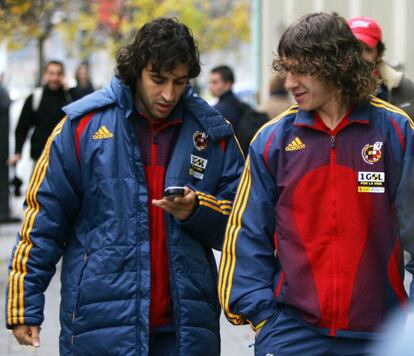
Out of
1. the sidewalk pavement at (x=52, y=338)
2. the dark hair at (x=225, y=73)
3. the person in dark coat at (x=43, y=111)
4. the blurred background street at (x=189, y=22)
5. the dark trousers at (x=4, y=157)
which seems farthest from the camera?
the dark trousers at (x=4, y=157)

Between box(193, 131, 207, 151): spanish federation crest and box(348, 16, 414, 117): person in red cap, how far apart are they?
1.27 metres

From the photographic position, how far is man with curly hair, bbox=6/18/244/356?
436cm

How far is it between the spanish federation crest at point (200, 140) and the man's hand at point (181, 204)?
0.24m

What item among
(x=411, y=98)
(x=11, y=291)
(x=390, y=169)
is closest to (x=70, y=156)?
(x=11, y=291)

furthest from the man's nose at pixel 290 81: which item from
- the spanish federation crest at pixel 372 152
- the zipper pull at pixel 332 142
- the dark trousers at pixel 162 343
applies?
the dark trousers at pixel 162 343

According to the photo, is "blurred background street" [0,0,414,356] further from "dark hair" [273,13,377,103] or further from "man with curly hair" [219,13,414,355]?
"dark hair" [273,13,377,103]

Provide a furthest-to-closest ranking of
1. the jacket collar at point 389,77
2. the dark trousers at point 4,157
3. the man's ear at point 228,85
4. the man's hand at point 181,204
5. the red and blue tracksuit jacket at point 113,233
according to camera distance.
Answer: the dark trousers at point 4,157
the man's ear at point 228,85
the jacket collar at point 389,77
the red and blue tracksuit jacket at point 113,233
the man's hand at point 181,204

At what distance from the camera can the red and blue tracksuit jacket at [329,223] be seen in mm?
3824

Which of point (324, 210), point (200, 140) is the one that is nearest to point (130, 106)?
point (200, 140)

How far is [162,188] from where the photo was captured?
446 cm

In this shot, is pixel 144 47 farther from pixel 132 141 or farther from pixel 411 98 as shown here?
pixel 411 98

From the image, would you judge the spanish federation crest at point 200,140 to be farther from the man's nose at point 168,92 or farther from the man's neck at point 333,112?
the man's neck at point 333,112

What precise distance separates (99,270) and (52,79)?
8238 mm

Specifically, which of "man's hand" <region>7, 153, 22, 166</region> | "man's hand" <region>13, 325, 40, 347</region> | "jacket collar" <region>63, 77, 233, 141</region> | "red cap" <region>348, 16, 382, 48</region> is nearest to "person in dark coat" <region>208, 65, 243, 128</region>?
"man's hand" <region>7, 153, 22, 166</region>
